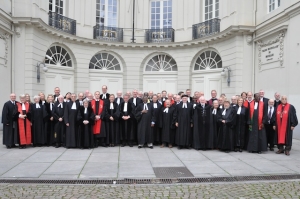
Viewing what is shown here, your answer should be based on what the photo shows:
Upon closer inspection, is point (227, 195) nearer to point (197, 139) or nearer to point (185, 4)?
point (197, 139)

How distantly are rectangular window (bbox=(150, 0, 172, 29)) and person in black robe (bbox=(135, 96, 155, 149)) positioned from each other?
10.6 metres

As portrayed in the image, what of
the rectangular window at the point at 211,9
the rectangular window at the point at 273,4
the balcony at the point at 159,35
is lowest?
the balcony at the point at 159,35

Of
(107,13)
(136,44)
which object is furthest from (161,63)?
(107,13)

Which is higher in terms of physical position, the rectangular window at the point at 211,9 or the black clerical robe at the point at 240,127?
the rectangular window at the point at 211,9

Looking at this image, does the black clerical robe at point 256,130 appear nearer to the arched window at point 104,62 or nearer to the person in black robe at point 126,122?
the person in black robe at point 126,122

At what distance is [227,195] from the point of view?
5.63 m

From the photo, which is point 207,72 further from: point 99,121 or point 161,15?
point 99,121

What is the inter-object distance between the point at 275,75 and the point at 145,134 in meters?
7.14

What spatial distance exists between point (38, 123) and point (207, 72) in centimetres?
1076

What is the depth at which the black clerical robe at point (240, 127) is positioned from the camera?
985 centimetres

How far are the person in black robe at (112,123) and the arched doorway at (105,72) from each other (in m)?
8.69

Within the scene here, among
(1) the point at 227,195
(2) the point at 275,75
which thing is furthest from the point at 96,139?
(2) the point at 275,75

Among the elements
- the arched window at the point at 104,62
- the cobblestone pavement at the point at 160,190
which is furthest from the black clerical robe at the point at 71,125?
the arched window at the point at 104,62

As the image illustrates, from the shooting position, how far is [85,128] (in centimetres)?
1027
